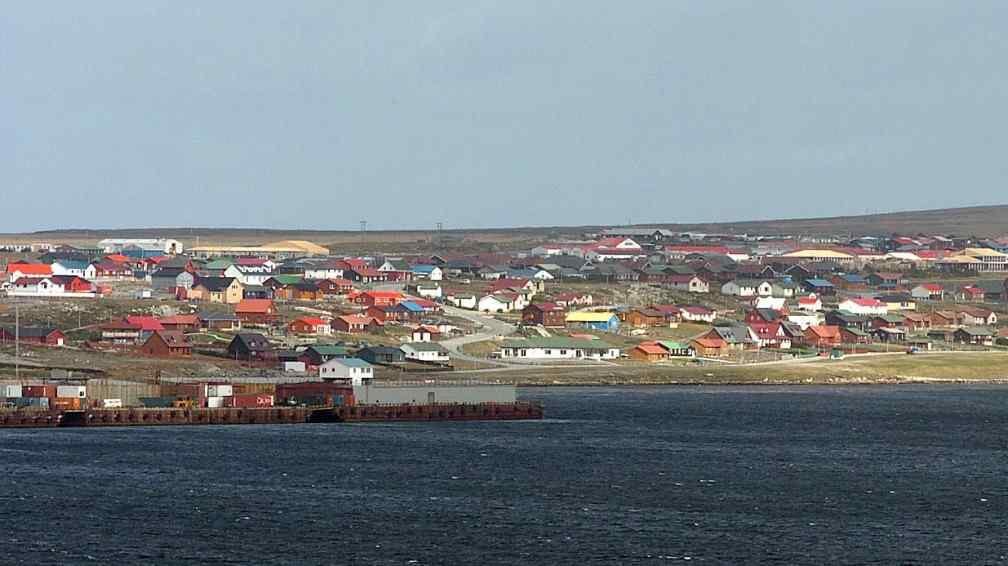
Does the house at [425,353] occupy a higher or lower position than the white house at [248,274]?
lower

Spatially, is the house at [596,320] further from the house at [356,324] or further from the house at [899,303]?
the house at [899,303]

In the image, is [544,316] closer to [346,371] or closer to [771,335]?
[771,335]

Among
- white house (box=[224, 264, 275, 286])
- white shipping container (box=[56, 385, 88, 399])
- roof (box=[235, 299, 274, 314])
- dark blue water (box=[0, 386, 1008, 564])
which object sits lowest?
dark blue water (box=[0, 386, 1008, 564])

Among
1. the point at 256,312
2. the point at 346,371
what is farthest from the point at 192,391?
the point at 256,312

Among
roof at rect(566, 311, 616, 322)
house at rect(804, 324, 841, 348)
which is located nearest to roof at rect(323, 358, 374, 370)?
roof at rect(566, 311, 616, 322)

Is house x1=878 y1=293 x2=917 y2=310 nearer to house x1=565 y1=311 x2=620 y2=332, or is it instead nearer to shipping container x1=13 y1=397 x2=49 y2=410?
house x1=565 y1=311 x2=620 y2=332

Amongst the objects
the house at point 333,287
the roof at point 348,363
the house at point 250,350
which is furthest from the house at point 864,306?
the roof at point 348,363
